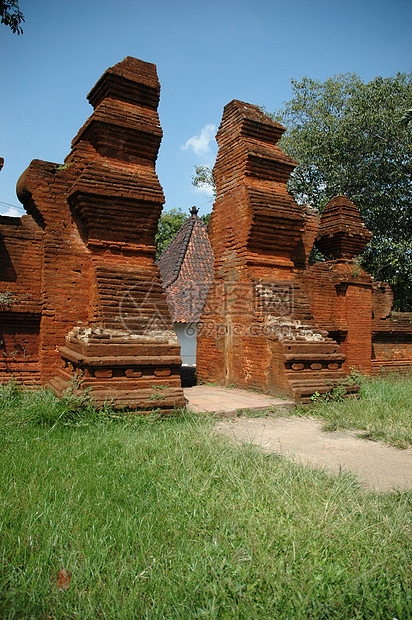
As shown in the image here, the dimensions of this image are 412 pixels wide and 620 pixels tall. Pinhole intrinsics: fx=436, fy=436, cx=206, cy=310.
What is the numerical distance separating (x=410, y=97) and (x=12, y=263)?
13766 mm

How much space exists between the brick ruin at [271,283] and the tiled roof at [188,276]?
5.51 m

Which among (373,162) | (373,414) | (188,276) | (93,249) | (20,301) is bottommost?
(373,414)

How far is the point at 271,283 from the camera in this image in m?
6.74

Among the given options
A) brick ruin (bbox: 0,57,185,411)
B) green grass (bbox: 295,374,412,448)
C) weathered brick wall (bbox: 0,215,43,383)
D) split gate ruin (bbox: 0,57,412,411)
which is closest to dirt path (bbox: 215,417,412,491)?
green grass (bbox: 295,374,412,448)

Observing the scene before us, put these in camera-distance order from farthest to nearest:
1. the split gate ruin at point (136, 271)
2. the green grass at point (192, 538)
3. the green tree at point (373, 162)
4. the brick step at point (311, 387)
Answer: the green tree at point (373, 162), the brick step at point (311, 387), the split gate ruin at point (136, 271), the green grass at point (192, 538)

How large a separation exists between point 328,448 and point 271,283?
3126 millimetres

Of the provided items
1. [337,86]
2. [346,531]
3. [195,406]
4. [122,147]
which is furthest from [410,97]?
[346,531]

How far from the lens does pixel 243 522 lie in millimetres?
2312

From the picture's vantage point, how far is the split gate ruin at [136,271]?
196 inches

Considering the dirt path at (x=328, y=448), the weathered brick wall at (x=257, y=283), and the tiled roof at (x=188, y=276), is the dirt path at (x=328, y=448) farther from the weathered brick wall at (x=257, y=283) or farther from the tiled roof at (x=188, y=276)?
the tiled roof at (x=188, y=276)

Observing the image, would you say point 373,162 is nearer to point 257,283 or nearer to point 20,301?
point 257,283

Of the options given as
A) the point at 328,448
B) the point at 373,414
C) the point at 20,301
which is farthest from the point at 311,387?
the point at 20,301

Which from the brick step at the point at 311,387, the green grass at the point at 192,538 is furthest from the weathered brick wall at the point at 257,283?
the green grass at the point at 192,538

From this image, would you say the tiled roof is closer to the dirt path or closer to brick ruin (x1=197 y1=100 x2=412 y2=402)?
brick ruin (x1=197 y1=100 x2=412 y2=402)
